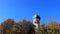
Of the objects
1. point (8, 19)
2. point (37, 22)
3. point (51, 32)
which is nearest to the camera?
point (51, 32)

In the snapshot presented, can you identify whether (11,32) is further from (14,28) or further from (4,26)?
(4,26)

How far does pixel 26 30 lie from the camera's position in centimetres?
2931

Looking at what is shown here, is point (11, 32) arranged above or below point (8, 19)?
below

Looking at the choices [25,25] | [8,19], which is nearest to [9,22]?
[8,19]

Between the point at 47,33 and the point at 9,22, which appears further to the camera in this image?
the point at 9,22

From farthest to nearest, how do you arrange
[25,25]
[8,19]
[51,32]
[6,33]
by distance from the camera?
[8,19] < [25,25] < [6,33] < [51,32]

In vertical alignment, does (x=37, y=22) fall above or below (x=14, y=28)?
above

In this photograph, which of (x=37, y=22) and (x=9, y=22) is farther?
(x=37, y=22)

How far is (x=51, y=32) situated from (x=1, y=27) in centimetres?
963

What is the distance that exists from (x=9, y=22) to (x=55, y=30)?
1014 centimetres

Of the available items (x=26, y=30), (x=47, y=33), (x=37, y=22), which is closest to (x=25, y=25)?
(x=26, y=30)

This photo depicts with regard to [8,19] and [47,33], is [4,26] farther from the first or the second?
[47,33]

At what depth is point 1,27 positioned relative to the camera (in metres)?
29.3

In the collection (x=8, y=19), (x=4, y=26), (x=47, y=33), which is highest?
(x=8, y=19)
